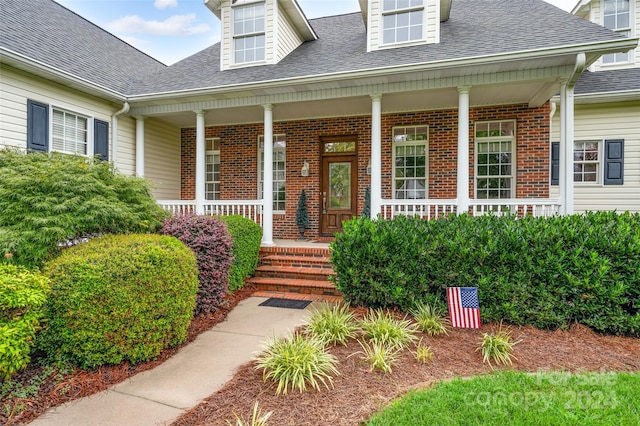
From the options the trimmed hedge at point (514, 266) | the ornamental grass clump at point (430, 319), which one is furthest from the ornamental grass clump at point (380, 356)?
the trimmed hedge at point (514, 266)

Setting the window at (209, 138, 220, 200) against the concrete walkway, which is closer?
the concrete walkway

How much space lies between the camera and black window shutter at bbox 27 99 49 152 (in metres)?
6.03

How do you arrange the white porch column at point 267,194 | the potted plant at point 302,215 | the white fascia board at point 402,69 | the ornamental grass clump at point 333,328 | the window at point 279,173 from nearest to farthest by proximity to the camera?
the ornamental grass clump at point 333,328
the white fascia board at point 402,69
the white porch column at point 267,194
the potted plant at point 302,215
the window at point 279,173

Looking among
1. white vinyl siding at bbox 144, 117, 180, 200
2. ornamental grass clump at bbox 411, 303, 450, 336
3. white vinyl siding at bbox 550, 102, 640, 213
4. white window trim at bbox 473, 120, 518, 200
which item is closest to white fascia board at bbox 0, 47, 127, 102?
white vinyl siding at bbox 144, 117, 180, 200

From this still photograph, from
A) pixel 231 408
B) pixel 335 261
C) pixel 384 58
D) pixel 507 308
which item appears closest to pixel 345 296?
pixel 335 261

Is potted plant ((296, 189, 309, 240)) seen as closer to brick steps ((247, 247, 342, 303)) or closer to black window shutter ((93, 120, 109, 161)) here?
brick steps ((247, 247, 342, 303))

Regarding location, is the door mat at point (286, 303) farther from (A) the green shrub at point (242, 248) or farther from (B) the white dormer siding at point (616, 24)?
(B) the white dormer siding at point (616, 24)

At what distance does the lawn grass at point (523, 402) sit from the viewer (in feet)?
7.80

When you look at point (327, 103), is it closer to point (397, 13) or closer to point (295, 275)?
point (397, 13)

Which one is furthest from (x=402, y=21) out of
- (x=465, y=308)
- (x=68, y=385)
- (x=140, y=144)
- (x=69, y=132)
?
(x=68, y=385)

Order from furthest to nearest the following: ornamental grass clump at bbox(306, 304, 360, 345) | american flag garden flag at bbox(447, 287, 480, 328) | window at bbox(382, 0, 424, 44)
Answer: window at bbox(382, 0, 424, 44) < american flag garden flag at bbox(447, 287, 480, 328) < ornamental grass clump at bbox(306, 304, 360, 345)

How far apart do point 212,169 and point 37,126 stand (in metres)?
4.19

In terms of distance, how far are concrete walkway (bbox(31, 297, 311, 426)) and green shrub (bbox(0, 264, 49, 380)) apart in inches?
20.3

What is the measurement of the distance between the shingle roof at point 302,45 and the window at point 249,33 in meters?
0.59
